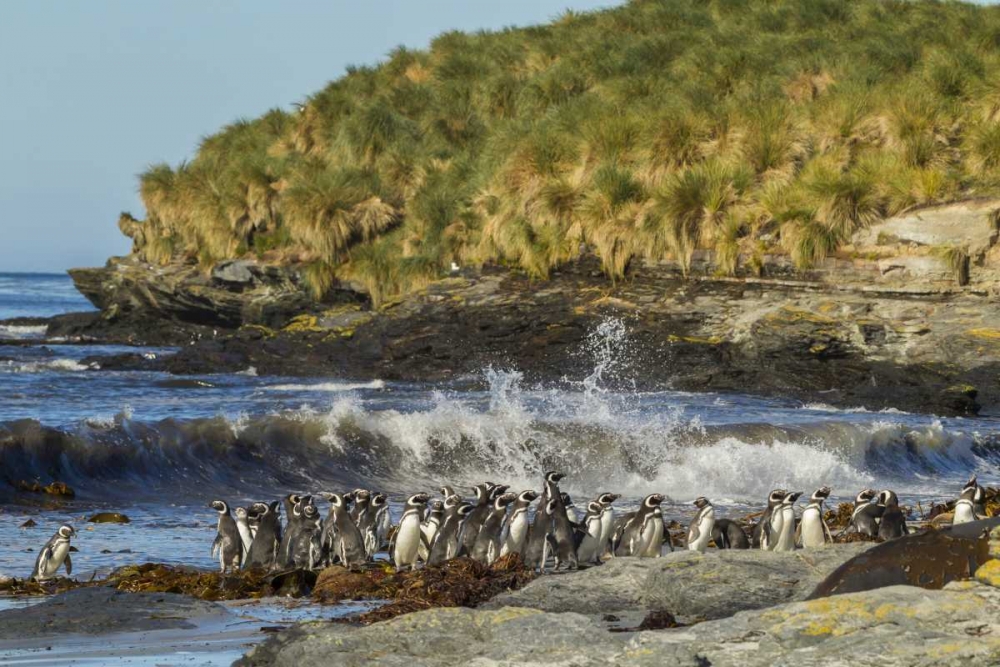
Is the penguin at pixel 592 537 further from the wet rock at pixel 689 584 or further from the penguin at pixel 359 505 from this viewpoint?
the wet rock at pixel 689 584

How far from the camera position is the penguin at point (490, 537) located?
32.7ft

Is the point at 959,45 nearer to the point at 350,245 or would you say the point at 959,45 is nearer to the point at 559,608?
the point at 350,245

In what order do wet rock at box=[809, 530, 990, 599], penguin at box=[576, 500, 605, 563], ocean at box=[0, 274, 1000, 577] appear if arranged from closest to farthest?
wet rock at box=[809, 530, 990, 599] → penguin at box=[576, 500, 605, 563] → ocean at box=[0, 274, 1000, 577]

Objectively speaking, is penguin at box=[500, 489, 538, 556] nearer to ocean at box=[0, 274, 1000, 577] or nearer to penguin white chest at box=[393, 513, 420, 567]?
penguin white chest at box=[393, 513, 420, 567]

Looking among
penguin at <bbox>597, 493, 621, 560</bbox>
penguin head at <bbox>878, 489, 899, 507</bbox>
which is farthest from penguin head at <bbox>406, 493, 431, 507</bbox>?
penguin head at <bbox>878, 489, 899, 507</bbox>

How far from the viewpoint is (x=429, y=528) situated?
10.7 m

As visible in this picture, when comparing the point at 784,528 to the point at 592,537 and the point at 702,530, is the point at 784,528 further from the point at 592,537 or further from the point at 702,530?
the point at 592,537

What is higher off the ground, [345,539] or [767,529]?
[345,539]

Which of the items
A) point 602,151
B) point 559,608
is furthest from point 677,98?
point 559,608

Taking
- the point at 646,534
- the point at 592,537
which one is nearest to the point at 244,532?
the point at 592,537

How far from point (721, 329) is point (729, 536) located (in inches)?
463

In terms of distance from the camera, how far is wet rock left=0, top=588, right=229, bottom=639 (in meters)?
7.48

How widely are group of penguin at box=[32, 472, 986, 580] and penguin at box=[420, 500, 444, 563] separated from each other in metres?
0.01

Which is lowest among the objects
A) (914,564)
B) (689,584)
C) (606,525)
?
(606,525)
